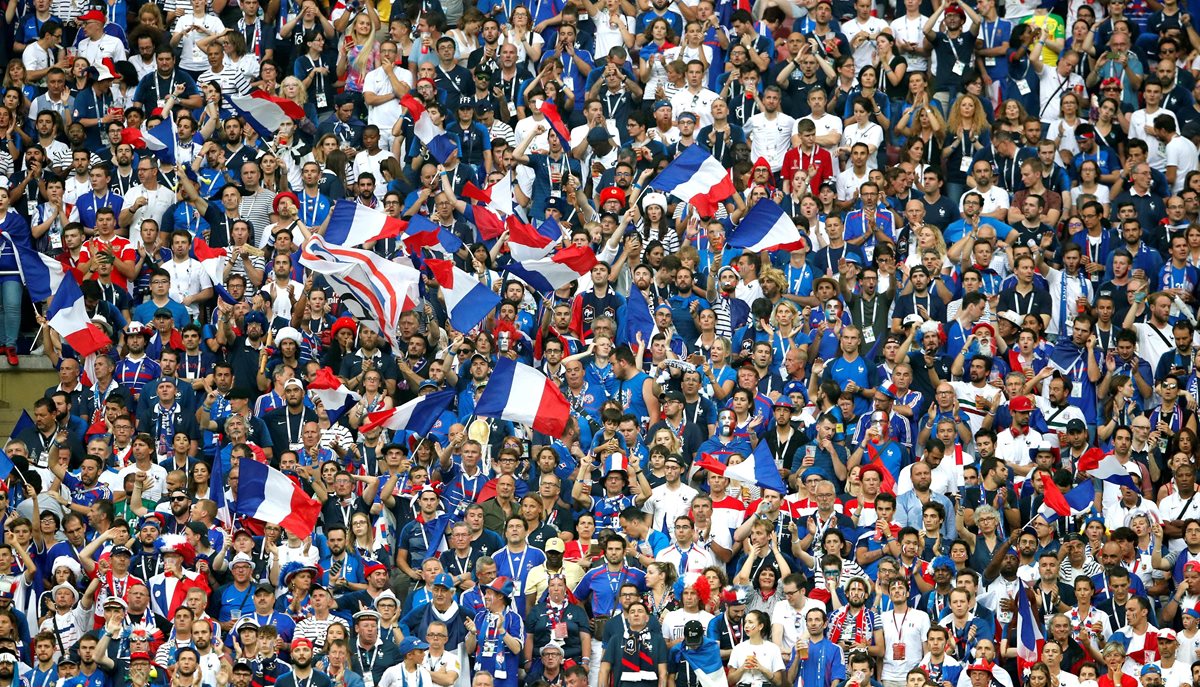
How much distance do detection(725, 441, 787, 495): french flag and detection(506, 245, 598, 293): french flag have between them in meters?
3.03

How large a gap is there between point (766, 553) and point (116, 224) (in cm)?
776

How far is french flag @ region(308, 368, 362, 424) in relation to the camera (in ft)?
72.8

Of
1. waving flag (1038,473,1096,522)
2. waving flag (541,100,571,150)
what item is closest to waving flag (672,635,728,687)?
waving flag (1038,473,1096,522)

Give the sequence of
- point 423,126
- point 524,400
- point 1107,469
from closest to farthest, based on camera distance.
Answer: point 1107,469
point 524,400
point 423,126

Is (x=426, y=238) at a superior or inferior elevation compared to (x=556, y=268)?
inferior

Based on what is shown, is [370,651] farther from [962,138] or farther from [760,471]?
[962,138]

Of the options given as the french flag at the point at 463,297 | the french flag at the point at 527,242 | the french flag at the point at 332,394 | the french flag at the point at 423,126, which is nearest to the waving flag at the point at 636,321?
the french flag at the point at 527,242

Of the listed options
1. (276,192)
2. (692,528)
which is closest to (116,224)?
(276,192)

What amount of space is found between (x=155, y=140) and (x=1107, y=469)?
10.1 metres

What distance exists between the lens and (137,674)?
63.5ft

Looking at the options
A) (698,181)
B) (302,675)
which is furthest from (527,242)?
(302,675)

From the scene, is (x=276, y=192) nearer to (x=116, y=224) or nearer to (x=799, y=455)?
(x=116, y=224)

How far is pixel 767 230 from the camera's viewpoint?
23438mm

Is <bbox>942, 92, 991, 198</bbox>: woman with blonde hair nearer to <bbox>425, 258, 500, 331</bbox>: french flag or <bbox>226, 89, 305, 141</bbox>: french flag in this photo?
<bbox>425, 258, 500, 331</bbox>: french flag
